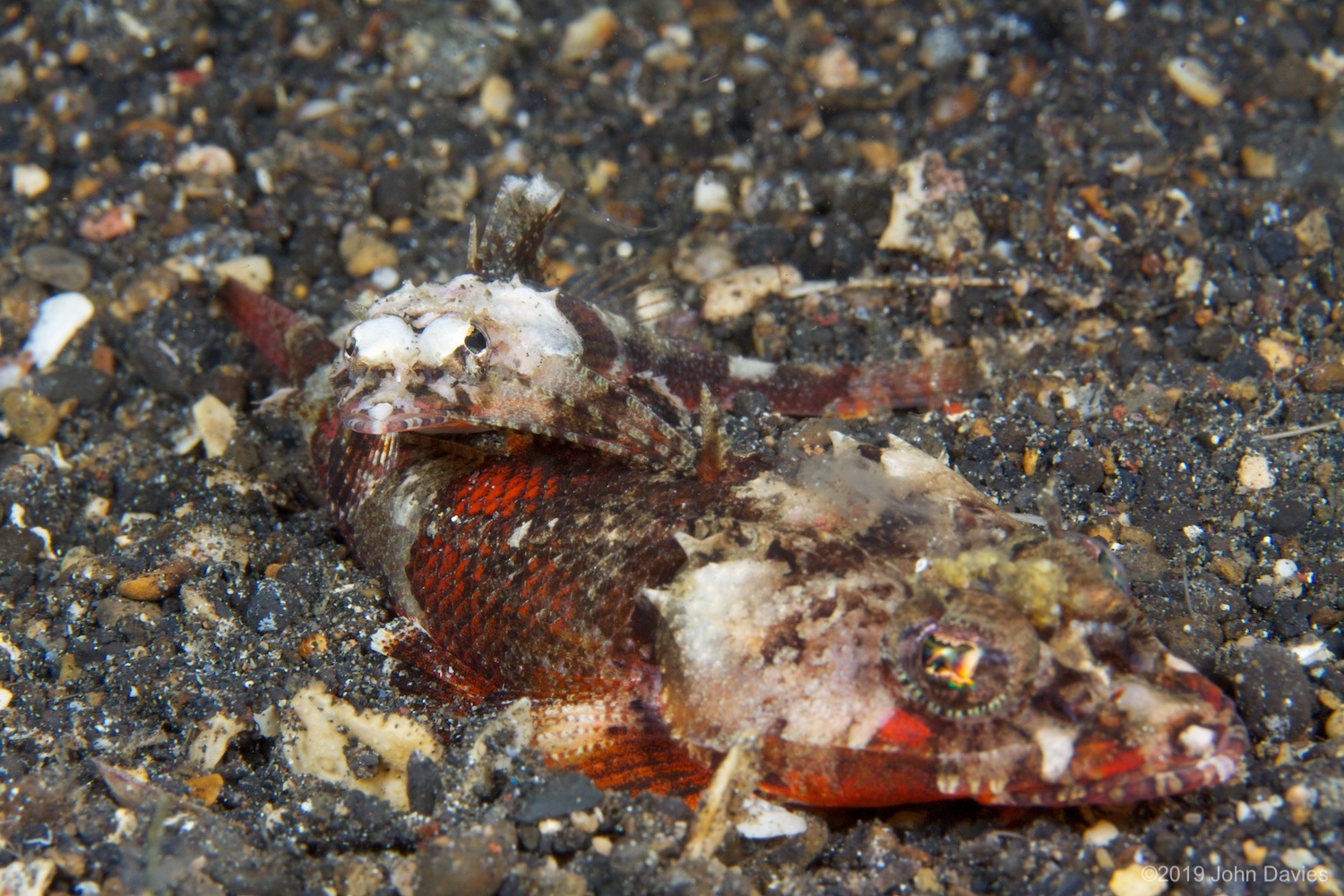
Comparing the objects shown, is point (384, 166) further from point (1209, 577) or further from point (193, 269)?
point (1209, 577)

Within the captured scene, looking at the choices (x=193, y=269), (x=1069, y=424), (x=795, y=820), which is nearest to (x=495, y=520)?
(x=795, y=820)

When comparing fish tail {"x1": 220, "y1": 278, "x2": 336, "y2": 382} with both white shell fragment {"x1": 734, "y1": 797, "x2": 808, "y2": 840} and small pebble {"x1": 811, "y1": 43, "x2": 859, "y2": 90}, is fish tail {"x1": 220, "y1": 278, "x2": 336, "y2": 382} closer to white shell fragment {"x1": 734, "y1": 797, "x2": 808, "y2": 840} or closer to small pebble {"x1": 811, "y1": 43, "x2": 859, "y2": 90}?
white shell fragment {"x1": 734, "y1": 797, "x2": 808, "y2": 840}

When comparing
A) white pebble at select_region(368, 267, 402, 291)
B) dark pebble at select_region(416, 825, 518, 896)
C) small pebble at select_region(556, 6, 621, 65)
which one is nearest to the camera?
dark pebble at select_region(416, 825, 518, 896)

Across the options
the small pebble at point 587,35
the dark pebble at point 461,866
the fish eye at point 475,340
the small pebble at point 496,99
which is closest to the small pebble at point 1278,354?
the fish eye at point 475,340

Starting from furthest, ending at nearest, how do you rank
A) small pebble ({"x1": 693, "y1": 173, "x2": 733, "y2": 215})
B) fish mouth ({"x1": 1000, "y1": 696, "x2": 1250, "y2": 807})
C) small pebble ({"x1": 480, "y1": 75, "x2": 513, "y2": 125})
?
small pebble ({"x1": 480, "y1": 75, "x2": 513, "y2": 125})
small pebble ({"x1": 693, "y1": 173, "x2": 733, "y2": 215})
fish mouth ({"x1": 1000, "y1": 696, "x2": 1250, "y2": 807})

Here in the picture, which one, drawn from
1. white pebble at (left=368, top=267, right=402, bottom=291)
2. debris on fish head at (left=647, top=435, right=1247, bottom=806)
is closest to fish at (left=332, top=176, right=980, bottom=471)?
debris on fish head at (left=647, top=435, right=1247, bottom=806)

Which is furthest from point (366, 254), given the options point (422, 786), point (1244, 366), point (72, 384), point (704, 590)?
point (1244, 366)
